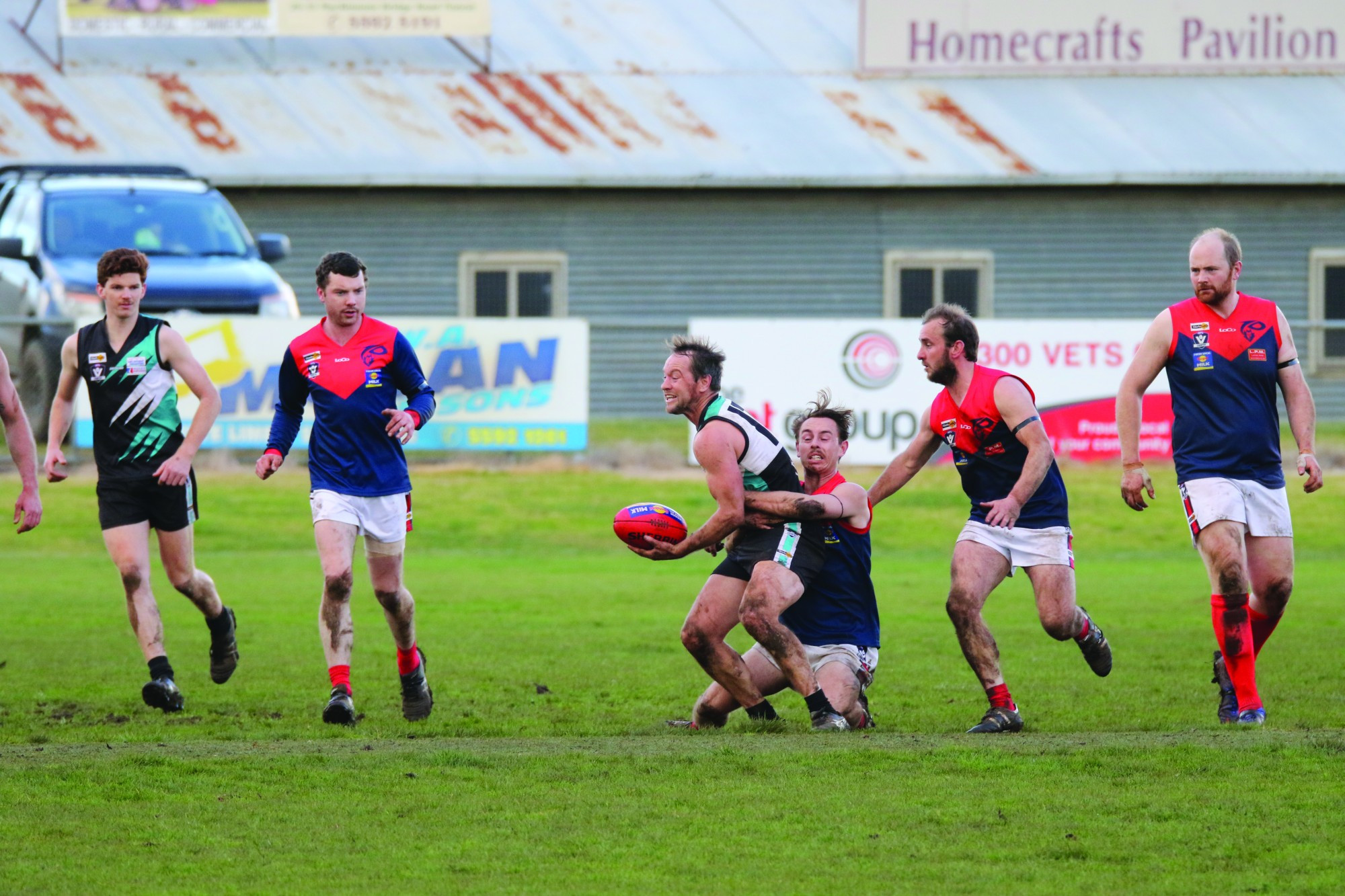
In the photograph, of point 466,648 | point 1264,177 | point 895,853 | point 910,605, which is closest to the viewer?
point 895,853

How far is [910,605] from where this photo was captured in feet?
44.6

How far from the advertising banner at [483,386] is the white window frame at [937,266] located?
8.98 meters

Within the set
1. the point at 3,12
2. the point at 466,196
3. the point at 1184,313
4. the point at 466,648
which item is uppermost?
the point at 3,12

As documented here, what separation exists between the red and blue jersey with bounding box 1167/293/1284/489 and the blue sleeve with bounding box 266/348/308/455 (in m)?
4.09

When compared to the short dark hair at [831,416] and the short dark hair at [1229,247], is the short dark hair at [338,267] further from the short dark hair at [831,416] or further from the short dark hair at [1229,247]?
the short dark hair at [1229,247]

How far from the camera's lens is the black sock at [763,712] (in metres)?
7.97

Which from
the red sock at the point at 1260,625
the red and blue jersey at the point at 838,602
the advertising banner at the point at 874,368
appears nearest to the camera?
the red and blue jersey at the point at 838,602

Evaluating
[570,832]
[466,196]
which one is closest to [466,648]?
[570,832]

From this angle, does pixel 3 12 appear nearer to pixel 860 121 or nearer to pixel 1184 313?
pixel 860 121

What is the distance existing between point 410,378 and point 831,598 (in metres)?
2.30

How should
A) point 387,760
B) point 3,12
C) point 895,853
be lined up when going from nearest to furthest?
point 895,853 < point 387,760 < point 3,12

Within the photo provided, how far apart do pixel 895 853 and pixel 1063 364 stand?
15013 millimetres

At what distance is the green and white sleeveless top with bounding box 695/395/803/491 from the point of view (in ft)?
25.3

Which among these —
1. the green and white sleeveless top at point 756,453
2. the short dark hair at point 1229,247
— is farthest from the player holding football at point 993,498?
the short dark hair at point 1229,247
